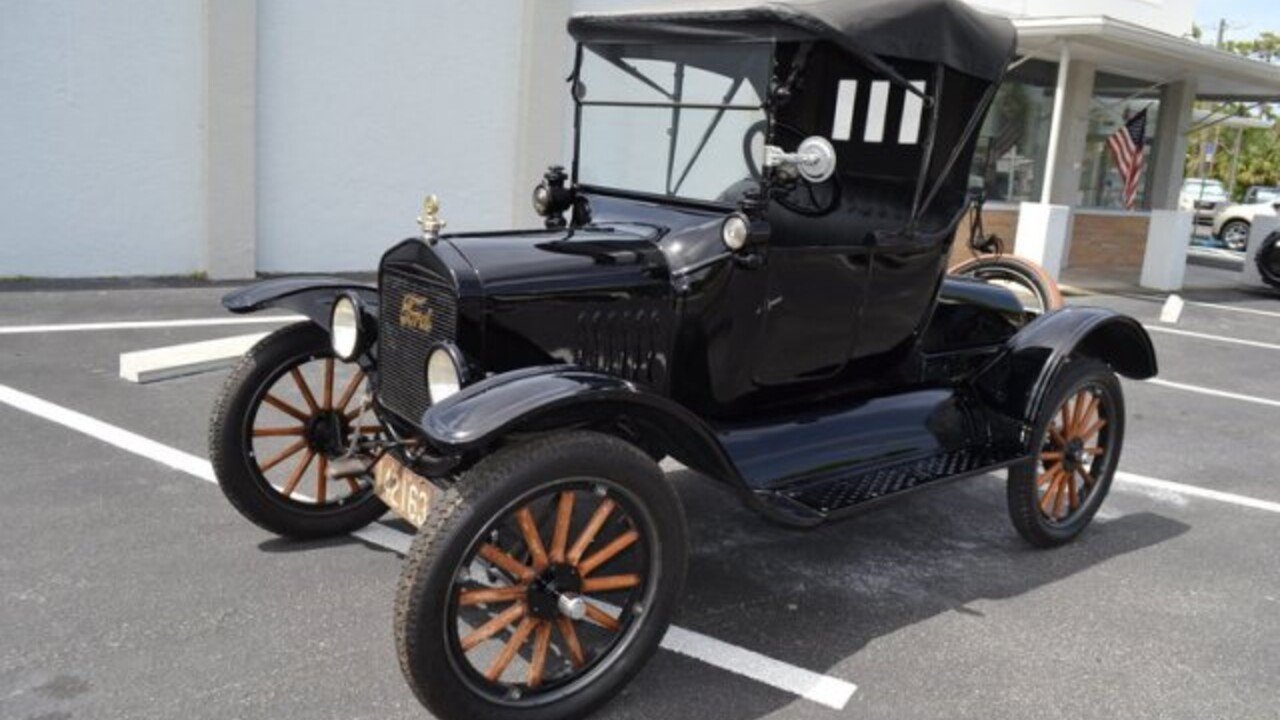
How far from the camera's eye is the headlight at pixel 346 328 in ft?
11.2

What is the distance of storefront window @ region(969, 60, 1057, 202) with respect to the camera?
14.3 meters

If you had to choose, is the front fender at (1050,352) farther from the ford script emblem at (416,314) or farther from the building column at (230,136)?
the building column at (230,136)

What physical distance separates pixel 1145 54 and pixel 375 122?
9382 mm

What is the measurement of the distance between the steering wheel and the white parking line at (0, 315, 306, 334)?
4545 millimetres

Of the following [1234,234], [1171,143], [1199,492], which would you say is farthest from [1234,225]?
[1199,492]

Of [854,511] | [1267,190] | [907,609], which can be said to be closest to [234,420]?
[854,511]

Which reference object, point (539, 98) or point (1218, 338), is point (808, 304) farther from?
point (1218, 338)

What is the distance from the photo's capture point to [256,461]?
3.67m

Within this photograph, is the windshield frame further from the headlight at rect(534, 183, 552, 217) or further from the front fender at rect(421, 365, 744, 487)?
the front fender at rect(421, 365, 744, 487)

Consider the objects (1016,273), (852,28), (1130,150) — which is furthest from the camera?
(1130,150)

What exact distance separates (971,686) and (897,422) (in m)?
1.16

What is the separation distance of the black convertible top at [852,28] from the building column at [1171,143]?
1378 centimetres

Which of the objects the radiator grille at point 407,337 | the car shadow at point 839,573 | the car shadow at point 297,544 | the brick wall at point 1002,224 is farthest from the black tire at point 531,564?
the brick wall at point 1002,224

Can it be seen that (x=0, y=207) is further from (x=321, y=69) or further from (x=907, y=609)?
(x=907, y=609)
